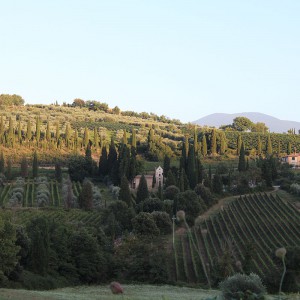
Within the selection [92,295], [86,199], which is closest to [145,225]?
[86,199]

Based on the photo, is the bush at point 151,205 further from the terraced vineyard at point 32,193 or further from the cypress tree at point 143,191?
the terraced vineyard at point 32,193

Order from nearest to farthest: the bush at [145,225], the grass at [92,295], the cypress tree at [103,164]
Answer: the grass at [92,295], the bush at [145,225], the cypress tree at [103,164]

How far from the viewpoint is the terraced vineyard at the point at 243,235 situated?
Result: 35.0m

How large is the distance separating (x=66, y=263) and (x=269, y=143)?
213ft

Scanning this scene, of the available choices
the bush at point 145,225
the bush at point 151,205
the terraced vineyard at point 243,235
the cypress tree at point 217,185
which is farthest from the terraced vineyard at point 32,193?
the terraced vineyard at point 243,235

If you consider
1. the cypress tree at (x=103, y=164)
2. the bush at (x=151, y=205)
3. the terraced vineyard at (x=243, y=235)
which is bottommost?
the terraced vineyard at (x=243, y=235)

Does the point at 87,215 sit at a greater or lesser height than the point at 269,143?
lesser

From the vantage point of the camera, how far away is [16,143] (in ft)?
293

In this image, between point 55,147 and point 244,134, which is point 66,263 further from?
point 244,134

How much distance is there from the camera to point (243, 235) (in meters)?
41.9

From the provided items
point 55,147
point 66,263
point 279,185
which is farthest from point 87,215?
point 55,147

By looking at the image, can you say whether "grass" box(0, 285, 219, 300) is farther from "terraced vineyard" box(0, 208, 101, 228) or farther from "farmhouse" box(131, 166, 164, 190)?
"farmhouse" box(131, 166, 164, 190)

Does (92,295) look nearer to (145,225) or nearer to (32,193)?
(145,225)

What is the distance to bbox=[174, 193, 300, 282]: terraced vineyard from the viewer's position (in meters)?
35.0
